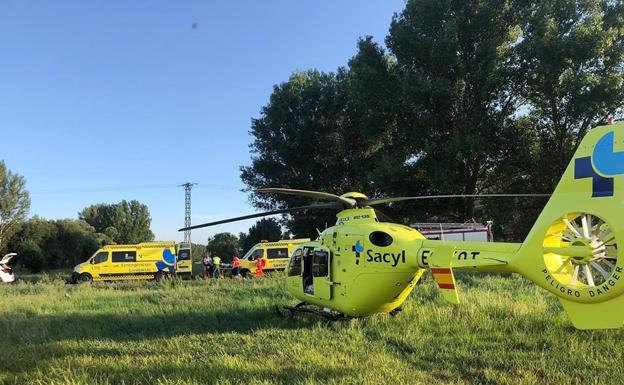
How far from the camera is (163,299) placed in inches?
663

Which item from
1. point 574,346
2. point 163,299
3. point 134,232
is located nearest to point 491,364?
point 574,346

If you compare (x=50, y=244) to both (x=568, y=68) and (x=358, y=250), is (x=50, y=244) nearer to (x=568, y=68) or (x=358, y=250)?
(x=568, y=68)

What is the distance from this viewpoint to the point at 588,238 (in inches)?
263

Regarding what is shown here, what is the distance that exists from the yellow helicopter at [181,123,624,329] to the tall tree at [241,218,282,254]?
161 feet

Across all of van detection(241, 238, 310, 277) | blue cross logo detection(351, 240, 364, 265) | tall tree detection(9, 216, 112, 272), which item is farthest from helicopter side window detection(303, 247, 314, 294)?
tall tree detection(9, 216, 112, 272)

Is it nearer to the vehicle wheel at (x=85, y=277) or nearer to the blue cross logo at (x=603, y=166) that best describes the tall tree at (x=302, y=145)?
the vehicle wheel at (x=85, y=277)

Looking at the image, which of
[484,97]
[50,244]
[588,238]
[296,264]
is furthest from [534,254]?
[50,244]

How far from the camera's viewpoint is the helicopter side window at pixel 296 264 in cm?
1329

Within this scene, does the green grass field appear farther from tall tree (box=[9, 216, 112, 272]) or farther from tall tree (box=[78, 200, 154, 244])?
tall tree (box=[78, 200, 154, 244])

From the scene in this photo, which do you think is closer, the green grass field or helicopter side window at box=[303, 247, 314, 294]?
the green grass field

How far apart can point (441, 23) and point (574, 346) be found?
24669 millimetres

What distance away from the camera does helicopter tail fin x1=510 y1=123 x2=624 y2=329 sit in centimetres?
642

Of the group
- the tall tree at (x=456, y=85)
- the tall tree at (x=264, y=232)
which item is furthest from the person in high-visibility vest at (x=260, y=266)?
the tall tree at (x=264, y=232)

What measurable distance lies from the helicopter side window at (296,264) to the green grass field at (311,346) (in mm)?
1204
